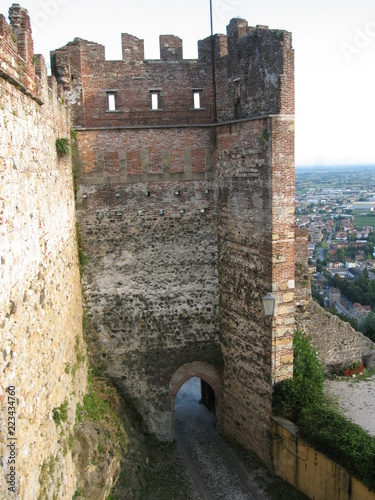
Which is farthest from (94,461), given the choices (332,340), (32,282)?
(332,340)

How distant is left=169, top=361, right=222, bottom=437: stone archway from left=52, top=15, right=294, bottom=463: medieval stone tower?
3 centimetres

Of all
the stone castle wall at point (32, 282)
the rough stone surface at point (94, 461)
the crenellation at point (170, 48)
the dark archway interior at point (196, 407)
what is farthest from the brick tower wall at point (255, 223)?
the stone castle wall at point (32, 282)

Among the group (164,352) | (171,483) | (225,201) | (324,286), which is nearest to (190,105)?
(225,201)

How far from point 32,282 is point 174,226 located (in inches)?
225

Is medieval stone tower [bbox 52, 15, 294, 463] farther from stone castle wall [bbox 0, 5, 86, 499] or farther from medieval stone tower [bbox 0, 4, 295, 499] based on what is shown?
stone castle wall [bbox 0, 5, 86, 499]

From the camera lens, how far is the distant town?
39.9 metres

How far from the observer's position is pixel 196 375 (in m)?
13.1

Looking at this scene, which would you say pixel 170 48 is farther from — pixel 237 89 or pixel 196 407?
pixel 196 407

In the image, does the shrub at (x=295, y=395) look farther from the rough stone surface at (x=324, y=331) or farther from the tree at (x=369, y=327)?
the tree at (x=369, y=327)

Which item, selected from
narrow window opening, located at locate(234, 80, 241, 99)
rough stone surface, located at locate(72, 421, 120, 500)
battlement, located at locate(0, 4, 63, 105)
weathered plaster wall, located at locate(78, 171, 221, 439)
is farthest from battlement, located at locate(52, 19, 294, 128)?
rough stone surface, located at locate(72, 421, 120, 500)

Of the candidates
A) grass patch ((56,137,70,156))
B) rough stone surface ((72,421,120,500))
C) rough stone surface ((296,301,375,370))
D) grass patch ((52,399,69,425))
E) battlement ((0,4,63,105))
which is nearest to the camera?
battlement ((0,4,63,105))

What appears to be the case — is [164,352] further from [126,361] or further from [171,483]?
[171,483]

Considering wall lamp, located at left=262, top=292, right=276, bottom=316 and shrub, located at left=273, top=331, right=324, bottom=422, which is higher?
wall lamp, located at left=262, top=292, right=276, bottom=316

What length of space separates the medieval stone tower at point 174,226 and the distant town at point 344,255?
404 centimetres
